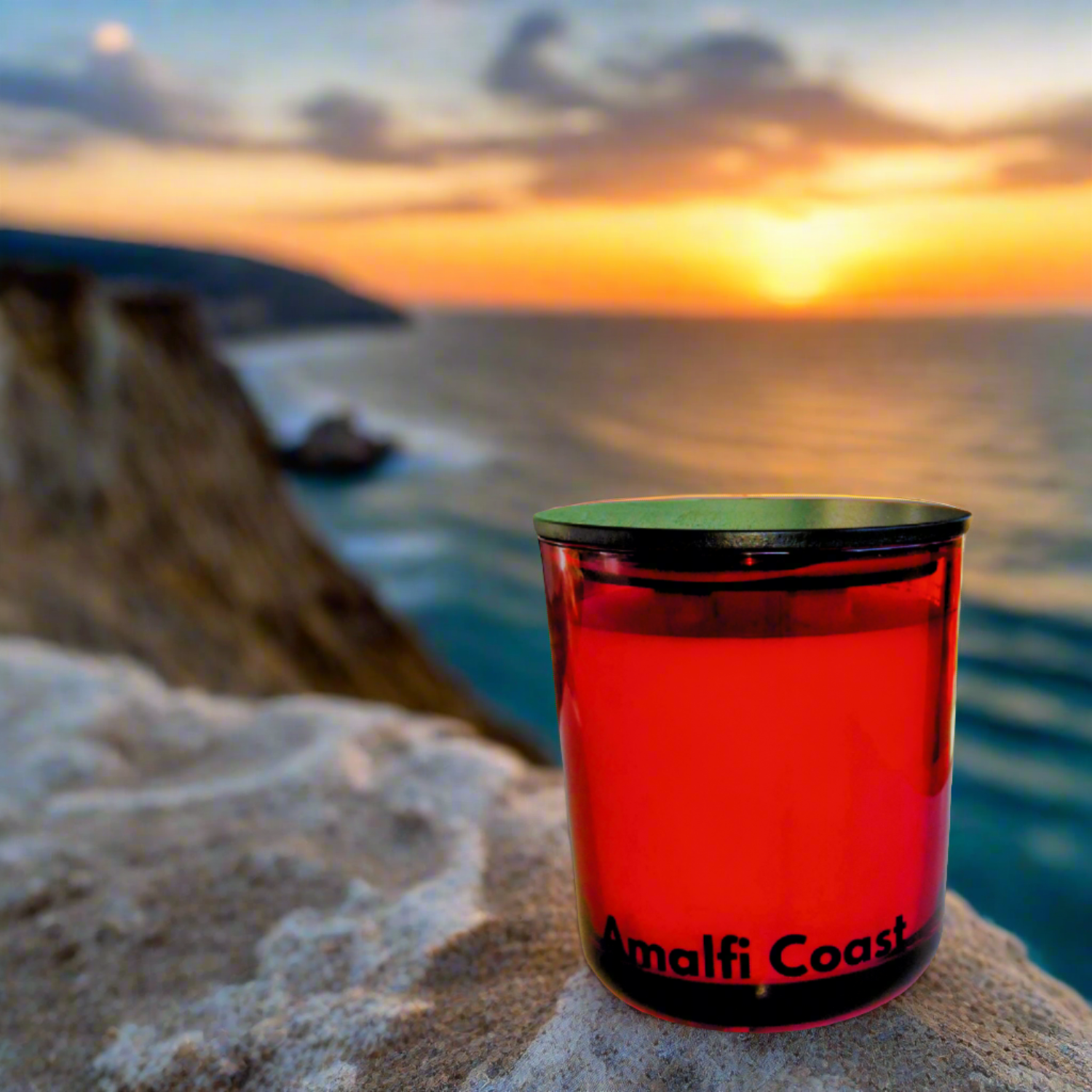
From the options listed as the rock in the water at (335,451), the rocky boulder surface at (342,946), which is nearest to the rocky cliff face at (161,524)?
the rocky boulder surface at (342,946)

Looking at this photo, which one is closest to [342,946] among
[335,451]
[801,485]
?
[801,485]

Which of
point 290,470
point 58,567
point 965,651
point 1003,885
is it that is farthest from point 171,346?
point 290,470

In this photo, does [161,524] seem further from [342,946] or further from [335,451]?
[335,451]

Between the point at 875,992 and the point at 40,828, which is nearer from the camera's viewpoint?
the point at 875,992

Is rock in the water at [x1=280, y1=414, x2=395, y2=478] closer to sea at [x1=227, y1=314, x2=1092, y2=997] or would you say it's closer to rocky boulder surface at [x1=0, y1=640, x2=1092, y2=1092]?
sea at [x1=227, y1=314, x2=1092, y2=997]

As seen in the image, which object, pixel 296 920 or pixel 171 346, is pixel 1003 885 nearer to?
pixel 171 346
